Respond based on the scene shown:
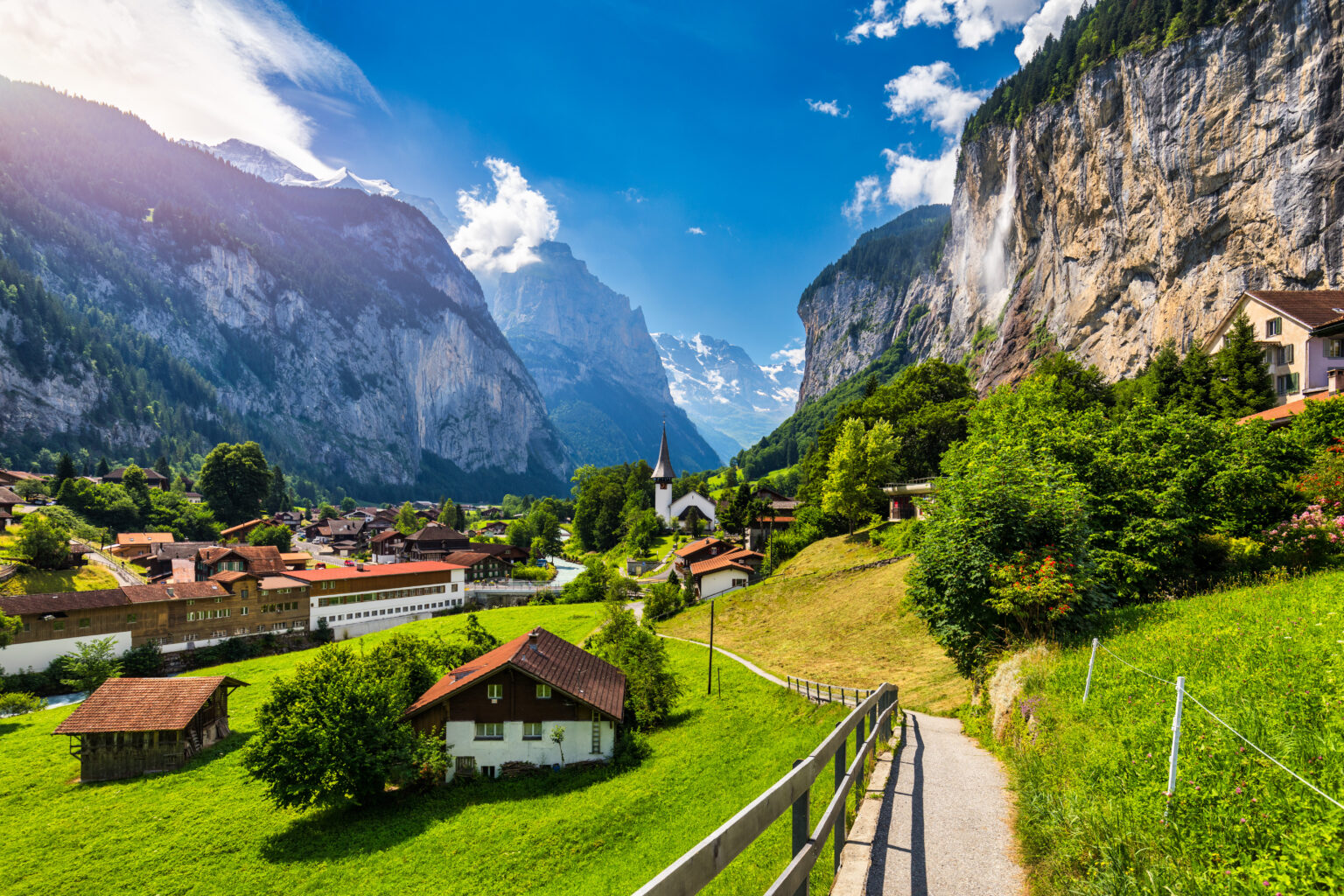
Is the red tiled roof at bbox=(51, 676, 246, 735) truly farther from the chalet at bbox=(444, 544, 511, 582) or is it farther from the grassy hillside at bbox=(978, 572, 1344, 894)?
the chalet at bbox=(444, 544, 511, 582)

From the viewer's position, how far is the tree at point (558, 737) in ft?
77.5

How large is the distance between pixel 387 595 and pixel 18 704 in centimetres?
2614

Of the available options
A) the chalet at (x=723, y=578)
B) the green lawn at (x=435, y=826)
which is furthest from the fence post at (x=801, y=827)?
the chalet at (x=723, y=578)

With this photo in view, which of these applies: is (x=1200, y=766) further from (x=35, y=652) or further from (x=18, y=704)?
(x=35, y=652)

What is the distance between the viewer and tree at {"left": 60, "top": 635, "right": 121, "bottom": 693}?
4134 centimetres

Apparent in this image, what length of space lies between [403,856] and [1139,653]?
800 inches

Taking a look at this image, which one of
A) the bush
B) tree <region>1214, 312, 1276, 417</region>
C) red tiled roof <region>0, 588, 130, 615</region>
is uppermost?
tree <region>1214, 312, 1276, 417</region>

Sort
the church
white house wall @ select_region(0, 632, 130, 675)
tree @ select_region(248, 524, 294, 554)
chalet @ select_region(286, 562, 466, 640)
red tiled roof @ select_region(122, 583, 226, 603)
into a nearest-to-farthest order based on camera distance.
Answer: white house wall @ select_region(0, 632, 130, 675) → red tiled roof @ select_region(122, 583, 226, 603) → chalet @ select_region(286, 562, 466, 640) → tree @ select_region(248, 524, 294, 554) → the church

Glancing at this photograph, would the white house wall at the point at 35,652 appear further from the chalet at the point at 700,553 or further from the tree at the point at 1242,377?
the tree at the point at 1242,377

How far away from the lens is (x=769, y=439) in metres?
192

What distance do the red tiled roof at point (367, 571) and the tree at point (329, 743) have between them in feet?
125

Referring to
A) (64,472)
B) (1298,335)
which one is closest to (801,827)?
(1298,335)

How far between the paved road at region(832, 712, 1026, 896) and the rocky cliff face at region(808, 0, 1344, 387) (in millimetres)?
68760

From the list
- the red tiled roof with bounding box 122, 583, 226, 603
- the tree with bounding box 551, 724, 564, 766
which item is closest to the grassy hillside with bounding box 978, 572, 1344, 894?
the tree with bounding box 551, 724, 564, 766
